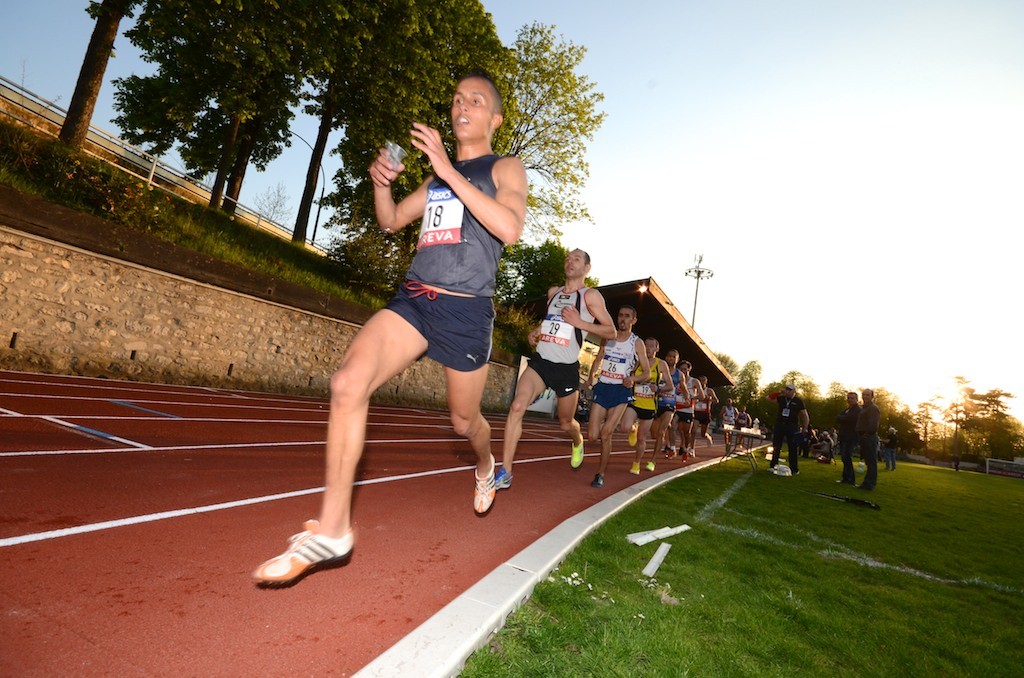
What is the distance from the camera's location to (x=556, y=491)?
19.5ft

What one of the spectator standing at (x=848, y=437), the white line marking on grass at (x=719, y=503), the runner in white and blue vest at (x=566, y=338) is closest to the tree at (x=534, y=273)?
the spectator standing at (x=848, y=437)

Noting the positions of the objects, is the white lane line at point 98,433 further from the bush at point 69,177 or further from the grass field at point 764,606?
the bush at point 69,177

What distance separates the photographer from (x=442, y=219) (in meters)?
2.78

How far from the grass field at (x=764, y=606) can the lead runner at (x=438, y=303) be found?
867 millimetres

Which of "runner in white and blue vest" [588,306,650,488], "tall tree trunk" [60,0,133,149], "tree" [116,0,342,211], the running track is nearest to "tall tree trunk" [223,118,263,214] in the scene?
"tree" [116,0,342,211]

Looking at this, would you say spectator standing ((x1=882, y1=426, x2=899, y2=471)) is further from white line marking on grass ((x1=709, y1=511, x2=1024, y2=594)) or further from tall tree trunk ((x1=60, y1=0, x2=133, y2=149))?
tall tree trunk ((x1=60, y1=0, x2=133, y2=149))

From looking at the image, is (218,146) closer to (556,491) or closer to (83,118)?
(83,118)

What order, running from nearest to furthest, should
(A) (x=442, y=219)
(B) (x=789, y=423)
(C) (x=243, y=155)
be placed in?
(A) (x=442, y=219)
(B) (x=789, y=423)
(C) (x=243, y=155)

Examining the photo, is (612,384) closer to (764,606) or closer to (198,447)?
(764,606)

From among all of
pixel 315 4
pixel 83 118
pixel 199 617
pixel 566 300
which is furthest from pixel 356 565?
pixel 315 4

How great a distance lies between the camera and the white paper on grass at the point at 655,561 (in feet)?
11.2

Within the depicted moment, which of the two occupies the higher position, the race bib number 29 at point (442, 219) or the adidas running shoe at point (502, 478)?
the race bib number 29 at point (442, 219)

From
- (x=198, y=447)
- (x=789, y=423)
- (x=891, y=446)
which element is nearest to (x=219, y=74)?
(x=198, y=447)

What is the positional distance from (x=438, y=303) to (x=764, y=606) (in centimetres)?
269
